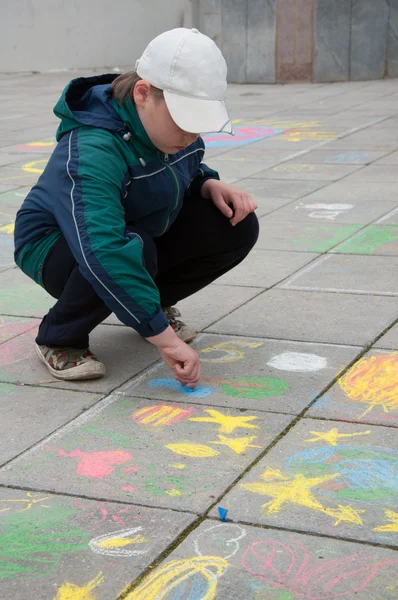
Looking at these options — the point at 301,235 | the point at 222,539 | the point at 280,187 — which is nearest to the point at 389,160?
the point at 280,187

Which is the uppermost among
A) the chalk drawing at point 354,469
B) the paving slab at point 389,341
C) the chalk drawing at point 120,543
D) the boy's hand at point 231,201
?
the boy's hand at point 231,201

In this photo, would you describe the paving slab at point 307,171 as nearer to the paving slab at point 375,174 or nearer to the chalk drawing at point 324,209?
the paving slab at point 375,174

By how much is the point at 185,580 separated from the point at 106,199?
1360mm

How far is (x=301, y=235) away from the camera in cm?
552

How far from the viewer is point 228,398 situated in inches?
128

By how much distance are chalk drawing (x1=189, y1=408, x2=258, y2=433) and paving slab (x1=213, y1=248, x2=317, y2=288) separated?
5.13 ft

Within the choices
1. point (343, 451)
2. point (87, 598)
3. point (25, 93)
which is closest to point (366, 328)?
point (343, 451)

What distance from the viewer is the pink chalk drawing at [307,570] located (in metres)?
2.14

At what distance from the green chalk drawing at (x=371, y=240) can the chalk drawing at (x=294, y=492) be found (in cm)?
261

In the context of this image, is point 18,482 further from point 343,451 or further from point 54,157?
point 54,157

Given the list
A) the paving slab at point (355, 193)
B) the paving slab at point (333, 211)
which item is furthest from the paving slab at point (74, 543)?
the paving slab at point (355, 193)

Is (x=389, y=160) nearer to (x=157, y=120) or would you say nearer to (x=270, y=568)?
(x=157, y=120)

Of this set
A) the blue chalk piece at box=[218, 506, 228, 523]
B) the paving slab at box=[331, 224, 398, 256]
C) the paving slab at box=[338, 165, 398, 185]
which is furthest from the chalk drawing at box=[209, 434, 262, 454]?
the paving slab at box=[338, 165, 398, 185]

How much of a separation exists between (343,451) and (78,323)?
1.15m
